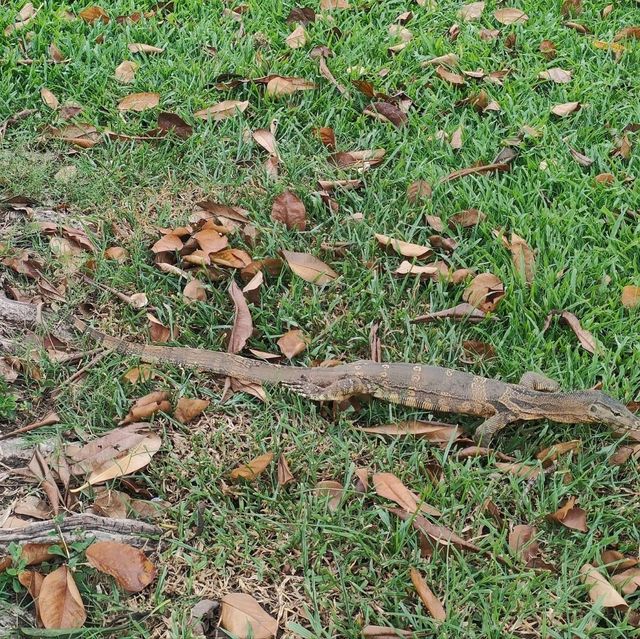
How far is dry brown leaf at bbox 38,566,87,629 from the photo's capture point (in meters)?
3.00

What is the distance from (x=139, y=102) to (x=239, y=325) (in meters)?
2.22

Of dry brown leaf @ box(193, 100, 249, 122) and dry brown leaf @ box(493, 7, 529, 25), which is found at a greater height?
dry brown leaf @ box(493, 7, 529, 25)

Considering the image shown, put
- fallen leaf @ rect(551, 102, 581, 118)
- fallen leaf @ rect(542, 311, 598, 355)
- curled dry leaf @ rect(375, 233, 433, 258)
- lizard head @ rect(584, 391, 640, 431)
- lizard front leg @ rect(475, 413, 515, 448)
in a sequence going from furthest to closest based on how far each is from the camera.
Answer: fallen leaf @ rect(551, 102, 581, 118) < curled dry leaf @ rect(375, 233, 433, 258) < fallen leaf @ rect(542, 311, 598, 355) < lizard front leg @ rect(475, 413, 515, 448) < lizard head @ rect(584, 391, 640, 431)

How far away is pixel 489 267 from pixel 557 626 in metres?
2.11

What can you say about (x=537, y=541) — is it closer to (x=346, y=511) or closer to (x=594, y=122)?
(x=346, y=511)

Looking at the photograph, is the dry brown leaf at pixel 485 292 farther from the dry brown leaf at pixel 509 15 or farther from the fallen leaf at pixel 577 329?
the dry brown leaf at pixel 509 15

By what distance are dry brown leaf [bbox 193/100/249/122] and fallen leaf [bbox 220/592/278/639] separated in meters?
3.50

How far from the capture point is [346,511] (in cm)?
348

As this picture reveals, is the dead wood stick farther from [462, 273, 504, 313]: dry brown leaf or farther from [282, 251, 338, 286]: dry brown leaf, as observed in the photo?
[462, 273, 504, 313]: dry brown leaf

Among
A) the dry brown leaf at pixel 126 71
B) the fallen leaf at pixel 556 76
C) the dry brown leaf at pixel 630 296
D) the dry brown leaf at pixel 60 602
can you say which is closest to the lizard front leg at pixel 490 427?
the dry brown leaf at pixel 630 296

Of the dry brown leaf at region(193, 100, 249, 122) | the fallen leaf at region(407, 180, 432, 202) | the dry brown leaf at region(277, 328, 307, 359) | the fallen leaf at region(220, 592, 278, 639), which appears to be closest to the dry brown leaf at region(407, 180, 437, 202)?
the fallen leaf at region(407, 180, 432, 202)

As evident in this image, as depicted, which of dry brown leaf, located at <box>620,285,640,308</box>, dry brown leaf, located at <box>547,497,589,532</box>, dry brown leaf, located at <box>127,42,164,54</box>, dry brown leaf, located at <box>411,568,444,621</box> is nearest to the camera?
dry brown leaf, located at <box>411,568,444,621</box>

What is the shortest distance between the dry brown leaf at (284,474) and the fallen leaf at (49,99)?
3371 millimetres

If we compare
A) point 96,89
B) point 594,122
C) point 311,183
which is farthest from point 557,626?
point 96,89
